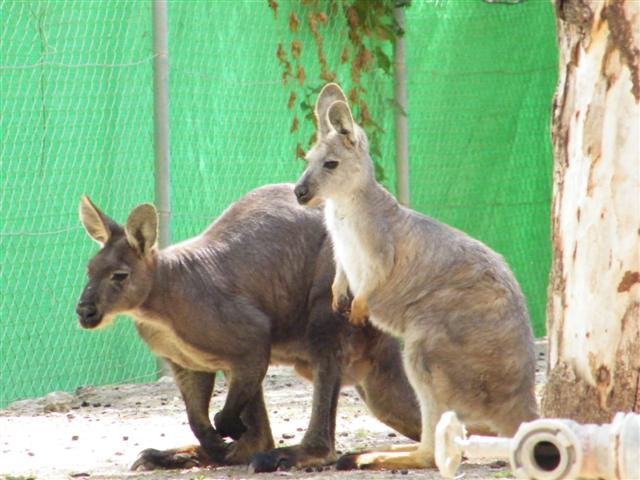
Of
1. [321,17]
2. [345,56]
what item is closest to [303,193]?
[321,17]

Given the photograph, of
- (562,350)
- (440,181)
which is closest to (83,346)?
(440,181)

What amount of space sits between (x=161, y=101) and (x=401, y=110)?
8.05 feet

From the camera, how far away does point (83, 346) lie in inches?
355

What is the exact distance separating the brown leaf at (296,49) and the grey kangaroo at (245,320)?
377cm

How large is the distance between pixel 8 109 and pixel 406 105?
146 inches

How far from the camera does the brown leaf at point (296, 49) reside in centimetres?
1037

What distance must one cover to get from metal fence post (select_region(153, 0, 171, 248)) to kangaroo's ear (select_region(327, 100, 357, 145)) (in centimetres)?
312

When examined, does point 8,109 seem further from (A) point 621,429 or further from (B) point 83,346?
(A) point 621,429

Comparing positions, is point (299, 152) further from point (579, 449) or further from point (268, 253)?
point (579, 449)

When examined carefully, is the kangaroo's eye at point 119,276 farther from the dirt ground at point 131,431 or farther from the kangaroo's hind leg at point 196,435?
the dirt ground at point 131,431

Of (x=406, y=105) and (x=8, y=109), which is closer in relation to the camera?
(x=8, y=109)

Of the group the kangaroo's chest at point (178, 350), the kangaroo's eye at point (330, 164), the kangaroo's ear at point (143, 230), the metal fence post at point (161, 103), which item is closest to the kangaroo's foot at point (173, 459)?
the kangaroo's chest at point (178, 350)

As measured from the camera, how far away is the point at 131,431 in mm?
7551

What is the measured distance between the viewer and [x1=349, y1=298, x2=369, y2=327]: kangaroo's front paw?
6.04 metres
